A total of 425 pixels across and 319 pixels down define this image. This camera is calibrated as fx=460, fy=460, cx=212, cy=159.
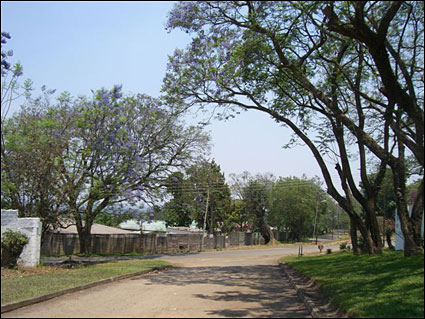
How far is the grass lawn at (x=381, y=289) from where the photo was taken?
7.93m

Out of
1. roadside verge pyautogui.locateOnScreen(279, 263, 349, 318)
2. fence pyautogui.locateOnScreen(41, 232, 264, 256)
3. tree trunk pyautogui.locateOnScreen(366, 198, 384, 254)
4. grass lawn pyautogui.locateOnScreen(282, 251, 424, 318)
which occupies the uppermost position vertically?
tree trunk pyautogui.locateOnScreen(366, 198, 384, 254)

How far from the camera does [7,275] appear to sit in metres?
14.6

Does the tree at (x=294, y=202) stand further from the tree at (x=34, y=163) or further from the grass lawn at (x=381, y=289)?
the grass lawn at (x=381, y=289)

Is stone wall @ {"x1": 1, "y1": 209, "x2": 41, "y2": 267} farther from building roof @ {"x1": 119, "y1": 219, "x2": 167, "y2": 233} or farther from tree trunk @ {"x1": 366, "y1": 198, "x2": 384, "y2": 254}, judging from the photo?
building roof @ {"x1": 119, "y1": 219, "x2": 167, "y2": 233}

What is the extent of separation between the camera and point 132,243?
140 feet

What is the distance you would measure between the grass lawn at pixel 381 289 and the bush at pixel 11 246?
1028cm

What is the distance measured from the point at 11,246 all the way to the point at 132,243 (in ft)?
88.9

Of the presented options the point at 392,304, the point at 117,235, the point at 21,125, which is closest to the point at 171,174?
the point at 117,235

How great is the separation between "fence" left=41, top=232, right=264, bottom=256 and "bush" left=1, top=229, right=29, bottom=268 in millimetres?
16180

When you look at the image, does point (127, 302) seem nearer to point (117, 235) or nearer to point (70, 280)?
point (70, 280)

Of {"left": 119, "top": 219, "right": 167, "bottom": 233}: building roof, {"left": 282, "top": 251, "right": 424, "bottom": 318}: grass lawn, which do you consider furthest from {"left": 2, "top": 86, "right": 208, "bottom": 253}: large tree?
{"left": 119, "top": 219, "right": 167, "bottom": 233}: building roof

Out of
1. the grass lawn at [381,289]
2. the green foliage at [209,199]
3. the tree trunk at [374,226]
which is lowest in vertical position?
the grass lawn at [381,289]

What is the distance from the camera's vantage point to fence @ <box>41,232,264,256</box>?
1435 inches

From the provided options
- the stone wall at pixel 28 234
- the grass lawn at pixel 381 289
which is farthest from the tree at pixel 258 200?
the grass lawn at pixel 381 289
